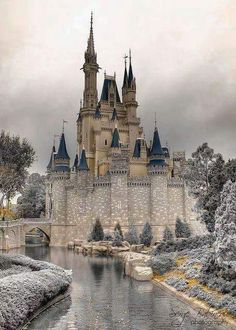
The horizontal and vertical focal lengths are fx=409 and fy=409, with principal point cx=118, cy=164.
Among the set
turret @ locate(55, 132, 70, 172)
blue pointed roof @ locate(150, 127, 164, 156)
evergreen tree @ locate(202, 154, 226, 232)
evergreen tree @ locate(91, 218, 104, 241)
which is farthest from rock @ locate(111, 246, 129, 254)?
turret @ locate(55, 132, 70, 172)

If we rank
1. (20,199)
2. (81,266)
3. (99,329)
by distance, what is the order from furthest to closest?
(20,199) → (81,266) → (99,329)

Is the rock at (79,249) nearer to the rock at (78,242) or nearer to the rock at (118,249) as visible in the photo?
the rock at (78,242)

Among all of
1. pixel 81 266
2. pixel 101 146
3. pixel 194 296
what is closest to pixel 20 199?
pixel 101 146

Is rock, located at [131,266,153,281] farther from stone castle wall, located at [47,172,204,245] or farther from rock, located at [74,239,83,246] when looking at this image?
stone castle wall, located at [47,172,204,245]

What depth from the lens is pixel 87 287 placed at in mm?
25562

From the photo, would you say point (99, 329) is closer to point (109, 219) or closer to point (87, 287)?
point (87, 287)

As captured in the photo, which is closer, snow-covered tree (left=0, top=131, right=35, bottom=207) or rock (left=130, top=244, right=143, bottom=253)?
snow-covered tree (left=0, top=131, right=35, bottom=207)

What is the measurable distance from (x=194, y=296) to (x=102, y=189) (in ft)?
130

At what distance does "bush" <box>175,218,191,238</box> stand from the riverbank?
3303 centimetres

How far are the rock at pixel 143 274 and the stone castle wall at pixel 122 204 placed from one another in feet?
94.0

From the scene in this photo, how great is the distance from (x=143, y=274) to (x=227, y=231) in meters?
8.91

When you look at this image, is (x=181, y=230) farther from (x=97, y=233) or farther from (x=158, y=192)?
(x=97, y=233)

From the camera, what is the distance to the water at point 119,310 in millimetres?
16758

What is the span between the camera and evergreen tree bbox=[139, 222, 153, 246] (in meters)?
53.2
